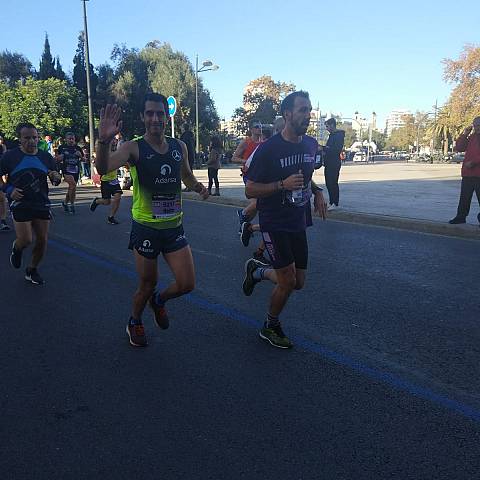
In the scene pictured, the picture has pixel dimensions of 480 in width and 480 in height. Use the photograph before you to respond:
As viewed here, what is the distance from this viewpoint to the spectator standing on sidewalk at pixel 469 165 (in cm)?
899

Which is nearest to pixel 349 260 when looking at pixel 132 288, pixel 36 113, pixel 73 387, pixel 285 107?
pixel 132 288

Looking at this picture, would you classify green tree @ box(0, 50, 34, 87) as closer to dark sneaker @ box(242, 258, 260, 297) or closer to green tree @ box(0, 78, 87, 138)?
green tree @ box(0, 78, 87, 138)

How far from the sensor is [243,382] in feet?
11.3

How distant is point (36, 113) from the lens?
38.7 meters

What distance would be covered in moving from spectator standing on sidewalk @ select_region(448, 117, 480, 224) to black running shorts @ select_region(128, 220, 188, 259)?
679cm

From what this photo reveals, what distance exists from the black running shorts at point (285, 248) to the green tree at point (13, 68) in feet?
218

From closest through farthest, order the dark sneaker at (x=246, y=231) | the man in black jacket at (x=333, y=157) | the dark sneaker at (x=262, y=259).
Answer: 1. the dark sneaker at (x=262, y=259)
2. the dark sneaker at (x=246, y=231)
3. the man in black jacket at (x=333, y=157)

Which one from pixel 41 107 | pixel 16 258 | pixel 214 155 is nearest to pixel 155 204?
pixel 16 258

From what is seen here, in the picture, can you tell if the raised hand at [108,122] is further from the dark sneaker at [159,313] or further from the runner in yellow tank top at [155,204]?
the dark sneaker at [159,313]

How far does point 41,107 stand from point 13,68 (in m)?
29.5

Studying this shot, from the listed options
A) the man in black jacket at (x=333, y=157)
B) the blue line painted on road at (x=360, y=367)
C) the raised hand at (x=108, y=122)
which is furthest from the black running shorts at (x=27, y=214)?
the man in black jacket at (x=333, y=157)

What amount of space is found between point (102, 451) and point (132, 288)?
3.21 metres

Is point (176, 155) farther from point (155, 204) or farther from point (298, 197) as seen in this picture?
point (298, 197)

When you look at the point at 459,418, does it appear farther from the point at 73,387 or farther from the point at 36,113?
the point at 36,113
